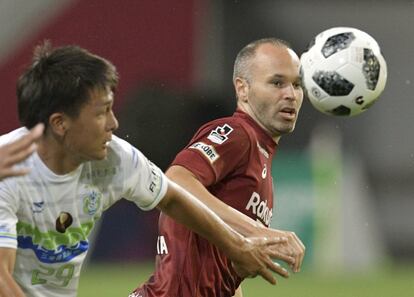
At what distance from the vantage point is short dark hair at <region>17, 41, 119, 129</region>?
4.42m

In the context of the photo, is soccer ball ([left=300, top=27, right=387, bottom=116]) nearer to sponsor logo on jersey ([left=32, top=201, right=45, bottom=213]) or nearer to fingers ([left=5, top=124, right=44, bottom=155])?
sponsor logo on jersey ([left=32, top=201, right=45, bottom=213])

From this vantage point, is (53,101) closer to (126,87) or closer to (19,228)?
(19,228)

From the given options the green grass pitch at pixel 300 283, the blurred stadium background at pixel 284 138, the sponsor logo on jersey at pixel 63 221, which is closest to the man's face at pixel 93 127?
the sponsor logo on jersey at pixel 63 221

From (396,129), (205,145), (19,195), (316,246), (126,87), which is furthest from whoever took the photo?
(396,129)

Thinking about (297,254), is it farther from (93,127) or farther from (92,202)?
(93,127)

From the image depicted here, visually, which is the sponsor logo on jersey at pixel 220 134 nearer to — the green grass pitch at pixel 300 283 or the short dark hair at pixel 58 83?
the short dark hair at pixel 58 83

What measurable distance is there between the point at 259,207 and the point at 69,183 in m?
1.30

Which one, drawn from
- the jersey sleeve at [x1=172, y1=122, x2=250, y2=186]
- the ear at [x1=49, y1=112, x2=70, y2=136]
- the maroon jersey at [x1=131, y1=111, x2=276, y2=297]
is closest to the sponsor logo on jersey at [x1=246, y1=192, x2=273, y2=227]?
the maroon jersey at [x1=131, y1=111, x2=276, y2=297]

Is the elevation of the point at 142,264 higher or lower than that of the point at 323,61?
lower

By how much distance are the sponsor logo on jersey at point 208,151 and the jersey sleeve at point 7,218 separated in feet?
3.99

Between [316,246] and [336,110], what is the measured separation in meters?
6.36

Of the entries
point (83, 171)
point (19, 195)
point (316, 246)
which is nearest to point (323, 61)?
point (83, 171)

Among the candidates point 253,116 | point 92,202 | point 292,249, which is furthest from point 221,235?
point 253,116

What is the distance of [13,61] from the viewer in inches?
572
